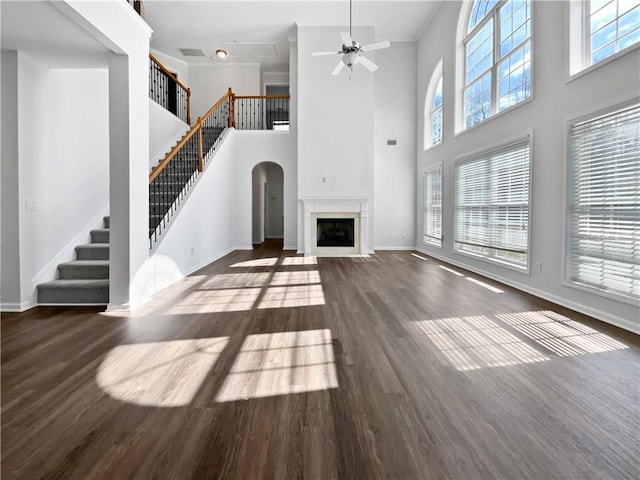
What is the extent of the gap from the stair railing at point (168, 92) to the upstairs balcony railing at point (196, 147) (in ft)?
2.37

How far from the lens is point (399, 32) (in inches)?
325

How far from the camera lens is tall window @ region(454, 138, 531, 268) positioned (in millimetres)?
4391

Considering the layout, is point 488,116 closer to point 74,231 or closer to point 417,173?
point 417,173

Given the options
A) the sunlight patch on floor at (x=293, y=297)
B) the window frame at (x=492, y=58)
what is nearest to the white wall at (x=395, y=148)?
the window frame at (x=492, y=58)

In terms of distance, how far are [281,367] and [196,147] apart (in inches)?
270

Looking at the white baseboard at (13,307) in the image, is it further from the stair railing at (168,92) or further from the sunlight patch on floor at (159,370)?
the stair railing at (168,92)

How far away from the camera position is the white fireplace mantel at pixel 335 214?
26.2 ft

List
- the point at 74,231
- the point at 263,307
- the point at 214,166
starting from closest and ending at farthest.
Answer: the point at 263,307
the point at 74,231
the point at 214,166

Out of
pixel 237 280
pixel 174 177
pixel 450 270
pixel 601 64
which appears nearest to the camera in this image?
pixel 601 64

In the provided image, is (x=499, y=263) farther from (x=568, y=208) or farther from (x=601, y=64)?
(x=601, y=64)

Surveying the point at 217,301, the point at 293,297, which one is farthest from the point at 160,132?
the point at 293,297

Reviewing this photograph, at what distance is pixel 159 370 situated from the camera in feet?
6.84

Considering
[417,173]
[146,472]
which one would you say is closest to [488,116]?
[417,173]

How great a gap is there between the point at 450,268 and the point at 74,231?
18.9 ft
